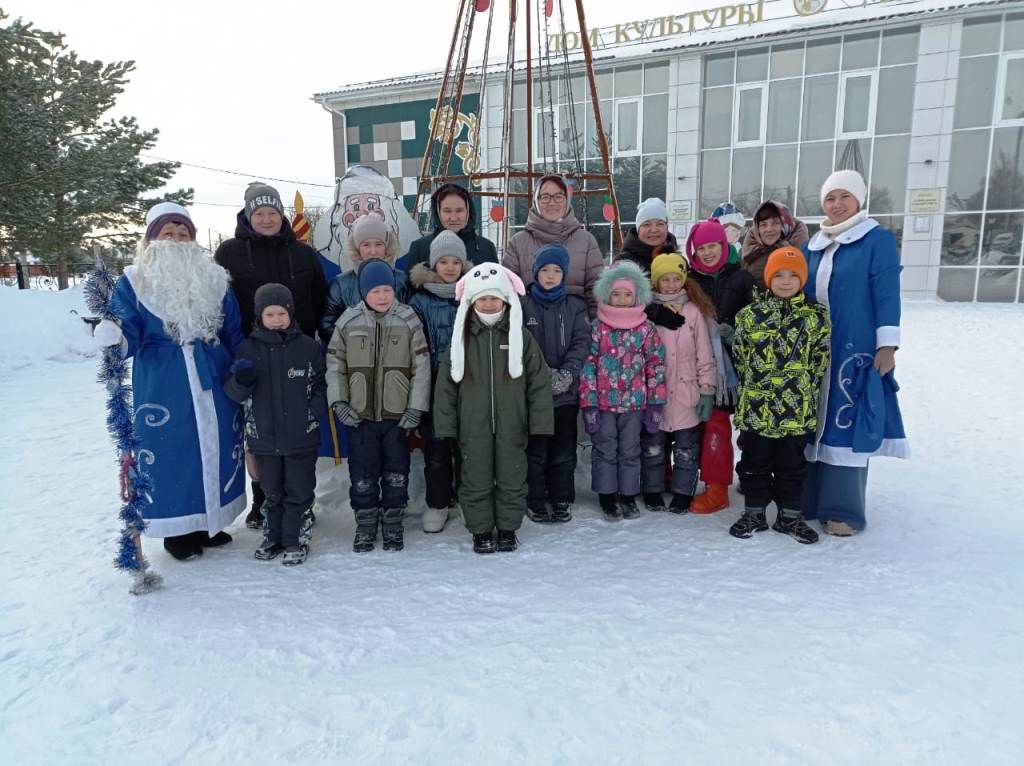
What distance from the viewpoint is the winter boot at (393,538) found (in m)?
3.24

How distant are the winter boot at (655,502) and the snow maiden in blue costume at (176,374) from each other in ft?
7.49

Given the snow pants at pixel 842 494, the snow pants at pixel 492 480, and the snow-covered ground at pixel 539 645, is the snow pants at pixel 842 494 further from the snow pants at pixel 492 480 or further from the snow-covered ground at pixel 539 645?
the snow pants at pixel 492 480

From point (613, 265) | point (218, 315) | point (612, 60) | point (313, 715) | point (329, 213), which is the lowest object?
point (313, 715)

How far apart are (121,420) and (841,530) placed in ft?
11.3

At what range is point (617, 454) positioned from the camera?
11.9 feet

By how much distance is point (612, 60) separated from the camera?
53.7ft

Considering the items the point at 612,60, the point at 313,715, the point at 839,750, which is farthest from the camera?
the point at 612,60

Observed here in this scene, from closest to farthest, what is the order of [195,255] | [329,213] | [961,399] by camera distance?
[195,255], [329,213], [961,399]

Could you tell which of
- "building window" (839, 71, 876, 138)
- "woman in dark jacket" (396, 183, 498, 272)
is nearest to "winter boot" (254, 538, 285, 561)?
"woman in dark jacket" (396, 183, 498, 272)

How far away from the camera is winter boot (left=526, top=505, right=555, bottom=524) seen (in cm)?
359

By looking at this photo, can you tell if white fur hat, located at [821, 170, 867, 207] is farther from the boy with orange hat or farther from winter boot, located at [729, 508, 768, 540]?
winter boot, located at [729, 508, 768, 540]

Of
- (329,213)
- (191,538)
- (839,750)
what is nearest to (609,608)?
(839,750)

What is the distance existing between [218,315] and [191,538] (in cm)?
110

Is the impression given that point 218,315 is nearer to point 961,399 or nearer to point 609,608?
point 609,608
